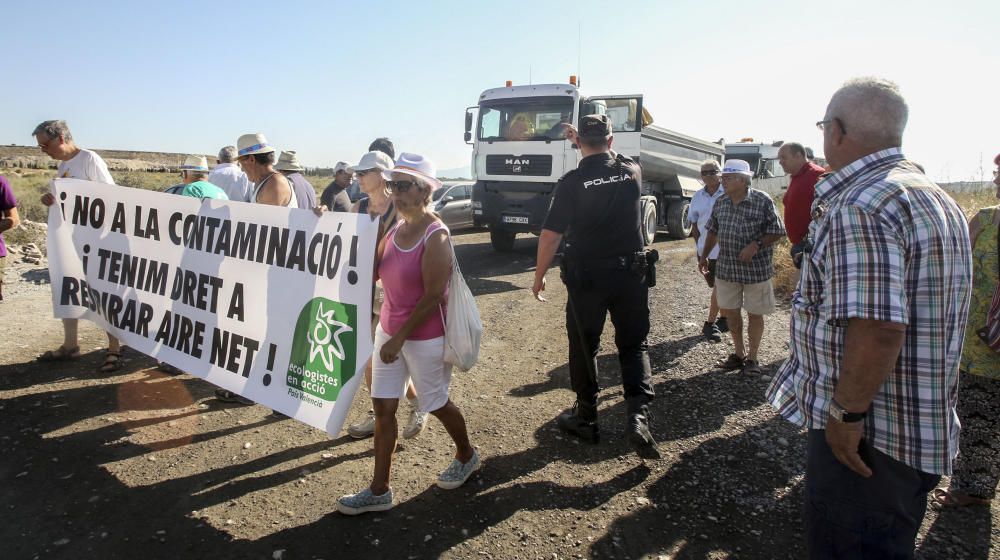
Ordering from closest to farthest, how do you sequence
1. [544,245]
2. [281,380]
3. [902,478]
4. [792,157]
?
[902,478], [281,380], [544,245], [792,157]

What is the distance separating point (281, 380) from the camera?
340 cm

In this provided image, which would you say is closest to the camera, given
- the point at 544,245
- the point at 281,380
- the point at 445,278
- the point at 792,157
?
the point at 445,278

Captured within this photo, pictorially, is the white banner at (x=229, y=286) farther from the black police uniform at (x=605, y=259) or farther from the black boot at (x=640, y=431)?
the black boot at (x=640, y=431)

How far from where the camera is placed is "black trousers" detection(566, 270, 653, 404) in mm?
3662

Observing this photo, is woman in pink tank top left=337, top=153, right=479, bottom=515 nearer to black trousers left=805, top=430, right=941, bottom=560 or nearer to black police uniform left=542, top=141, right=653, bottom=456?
black police uniform left=542, top=141, right=653, bottom=456

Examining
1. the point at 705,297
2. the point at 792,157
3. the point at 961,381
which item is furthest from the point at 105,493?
the point at 705,297

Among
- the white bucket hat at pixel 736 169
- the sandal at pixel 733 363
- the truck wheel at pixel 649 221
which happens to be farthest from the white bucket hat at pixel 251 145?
the truck wheel at pixel 649 221

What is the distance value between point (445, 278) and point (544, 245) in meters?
1.01

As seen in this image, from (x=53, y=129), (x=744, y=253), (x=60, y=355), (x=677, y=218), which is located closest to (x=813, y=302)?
(x=744, y=253)

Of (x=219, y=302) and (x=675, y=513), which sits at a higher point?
(x=219, y=302)

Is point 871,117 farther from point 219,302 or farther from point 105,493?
point 105,493

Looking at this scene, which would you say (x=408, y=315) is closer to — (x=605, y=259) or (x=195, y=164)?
(x=605, y=259)

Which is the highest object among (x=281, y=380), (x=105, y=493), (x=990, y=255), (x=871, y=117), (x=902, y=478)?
(x=871, y=117)

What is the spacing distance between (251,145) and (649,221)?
391 inches
